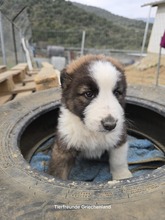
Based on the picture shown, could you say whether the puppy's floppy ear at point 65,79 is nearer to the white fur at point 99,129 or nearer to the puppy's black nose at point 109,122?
the white fur at point 99,129

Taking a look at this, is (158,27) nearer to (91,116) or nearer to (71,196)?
(91,116)

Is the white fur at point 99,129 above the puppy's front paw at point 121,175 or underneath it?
above

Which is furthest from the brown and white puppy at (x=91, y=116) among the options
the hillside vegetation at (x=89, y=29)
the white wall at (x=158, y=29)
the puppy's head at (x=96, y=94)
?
the hillside vegetation at (x=89, y=29)

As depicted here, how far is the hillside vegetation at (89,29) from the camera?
23266mm

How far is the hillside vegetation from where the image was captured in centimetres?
2327

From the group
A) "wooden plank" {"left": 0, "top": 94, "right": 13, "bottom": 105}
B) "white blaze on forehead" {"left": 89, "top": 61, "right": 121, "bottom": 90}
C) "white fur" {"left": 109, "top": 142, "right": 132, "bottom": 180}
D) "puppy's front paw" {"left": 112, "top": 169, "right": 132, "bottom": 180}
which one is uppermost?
"white blaze on forehead" {"left": 89, "top": 61, "right": 121, "bottom": 90}

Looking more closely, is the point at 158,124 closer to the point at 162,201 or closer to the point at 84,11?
the point at 162,201

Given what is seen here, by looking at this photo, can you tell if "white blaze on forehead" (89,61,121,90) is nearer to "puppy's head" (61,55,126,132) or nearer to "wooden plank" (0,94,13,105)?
"puppy's head" (61,55,126,132)

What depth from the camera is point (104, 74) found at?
2.10 metres

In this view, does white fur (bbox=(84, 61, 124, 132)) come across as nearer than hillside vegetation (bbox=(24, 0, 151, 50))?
Yes

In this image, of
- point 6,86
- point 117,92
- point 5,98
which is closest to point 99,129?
point 117,92

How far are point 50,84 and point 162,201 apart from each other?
3303 millimetres

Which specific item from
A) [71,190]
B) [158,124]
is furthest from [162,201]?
[158,124]

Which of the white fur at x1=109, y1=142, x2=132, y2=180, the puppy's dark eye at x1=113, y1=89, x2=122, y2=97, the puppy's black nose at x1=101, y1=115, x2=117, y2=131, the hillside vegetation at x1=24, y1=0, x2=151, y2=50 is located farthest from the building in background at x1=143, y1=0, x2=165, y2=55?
the puppy's black nose at x1=101, y1=115, x2=117, y2=131
